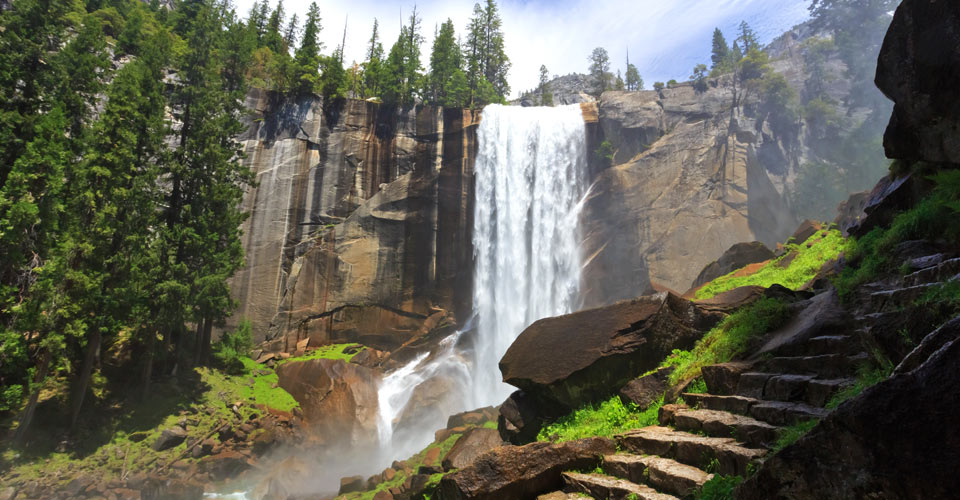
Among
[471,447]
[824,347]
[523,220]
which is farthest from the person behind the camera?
[523,220]

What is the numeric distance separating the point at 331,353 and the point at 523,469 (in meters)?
24.4

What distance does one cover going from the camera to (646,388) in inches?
357

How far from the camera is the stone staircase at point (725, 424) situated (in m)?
5.13

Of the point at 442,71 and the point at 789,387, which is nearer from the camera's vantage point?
the point at 789,387

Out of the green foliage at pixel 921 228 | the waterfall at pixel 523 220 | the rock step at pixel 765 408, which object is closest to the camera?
the rock step at pixel 765 408

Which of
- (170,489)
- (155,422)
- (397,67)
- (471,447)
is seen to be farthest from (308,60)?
(471,447)

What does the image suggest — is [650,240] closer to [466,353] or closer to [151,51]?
[466,353]

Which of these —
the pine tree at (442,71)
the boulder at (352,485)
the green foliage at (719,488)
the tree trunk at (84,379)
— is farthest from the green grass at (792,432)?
the pine tree at (442,71)

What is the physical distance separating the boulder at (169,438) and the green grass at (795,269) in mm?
21644

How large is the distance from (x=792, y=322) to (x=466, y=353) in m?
23.4

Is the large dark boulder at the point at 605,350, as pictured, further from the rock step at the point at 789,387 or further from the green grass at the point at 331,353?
the green grass at the point at 331,353

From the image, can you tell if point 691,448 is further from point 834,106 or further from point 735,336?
point 834,106

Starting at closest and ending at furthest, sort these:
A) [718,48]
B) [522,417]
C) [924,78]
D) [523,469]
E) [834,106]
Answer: [523,469] < [924,78] < [522,417] < [834,106] < [718,48]

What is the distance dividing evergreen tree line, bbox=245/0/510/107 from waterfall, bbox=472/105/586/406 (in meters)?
8.51
